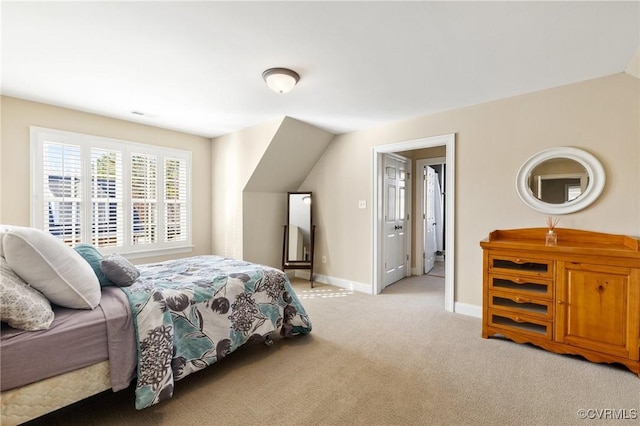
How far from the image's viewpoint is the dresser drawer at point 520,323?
247cm

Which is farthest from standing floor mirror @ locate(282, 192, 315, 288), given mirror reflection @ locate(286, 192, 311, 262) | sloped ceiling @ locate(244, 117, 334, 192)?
sloped ceiling @ locate(244, 117, 334, 192)

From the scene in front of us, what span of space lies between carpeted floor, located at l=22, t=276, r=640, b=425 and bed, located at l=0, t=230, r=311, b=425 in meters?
0.21

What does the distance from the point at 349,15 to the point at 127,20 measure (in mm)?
1395

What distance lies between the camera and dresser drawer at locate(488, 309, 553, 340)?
247 cm

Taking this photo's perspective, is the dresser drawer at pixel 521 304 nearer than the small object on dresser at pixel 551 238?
Yes

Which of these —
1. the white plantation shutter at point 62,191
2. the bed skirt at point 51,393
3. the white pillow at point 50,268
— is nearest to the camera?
the bed skirt at point 51,393

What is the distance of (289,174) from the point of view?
4688mm

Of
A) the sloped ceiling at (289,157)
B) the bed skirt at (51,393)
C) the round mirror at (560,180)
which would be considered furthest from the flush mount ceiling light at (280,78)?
the round mirror at (560,180)

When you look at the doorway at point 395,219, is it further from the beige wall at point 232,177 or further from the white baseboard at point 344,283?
the beige wall at point 232,177

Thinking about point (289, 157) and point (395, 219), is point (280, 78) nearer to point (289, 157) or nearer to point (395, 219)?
point (289, 157)

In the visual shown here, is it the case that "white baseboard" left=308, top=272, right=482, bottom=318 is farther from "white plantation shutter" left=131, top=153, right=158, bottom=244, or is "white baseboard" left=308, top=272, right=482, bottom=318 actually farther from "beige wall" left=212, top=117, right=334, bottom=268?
"white plantation shutter" left=131, top=153, right=158, bottom=244

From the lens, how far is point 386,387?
77.9 inches

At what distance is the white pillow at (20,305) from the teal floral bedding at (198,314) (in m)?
0.40

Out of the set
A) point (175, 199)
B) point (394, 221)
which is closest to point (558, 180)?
point (394, 221)
